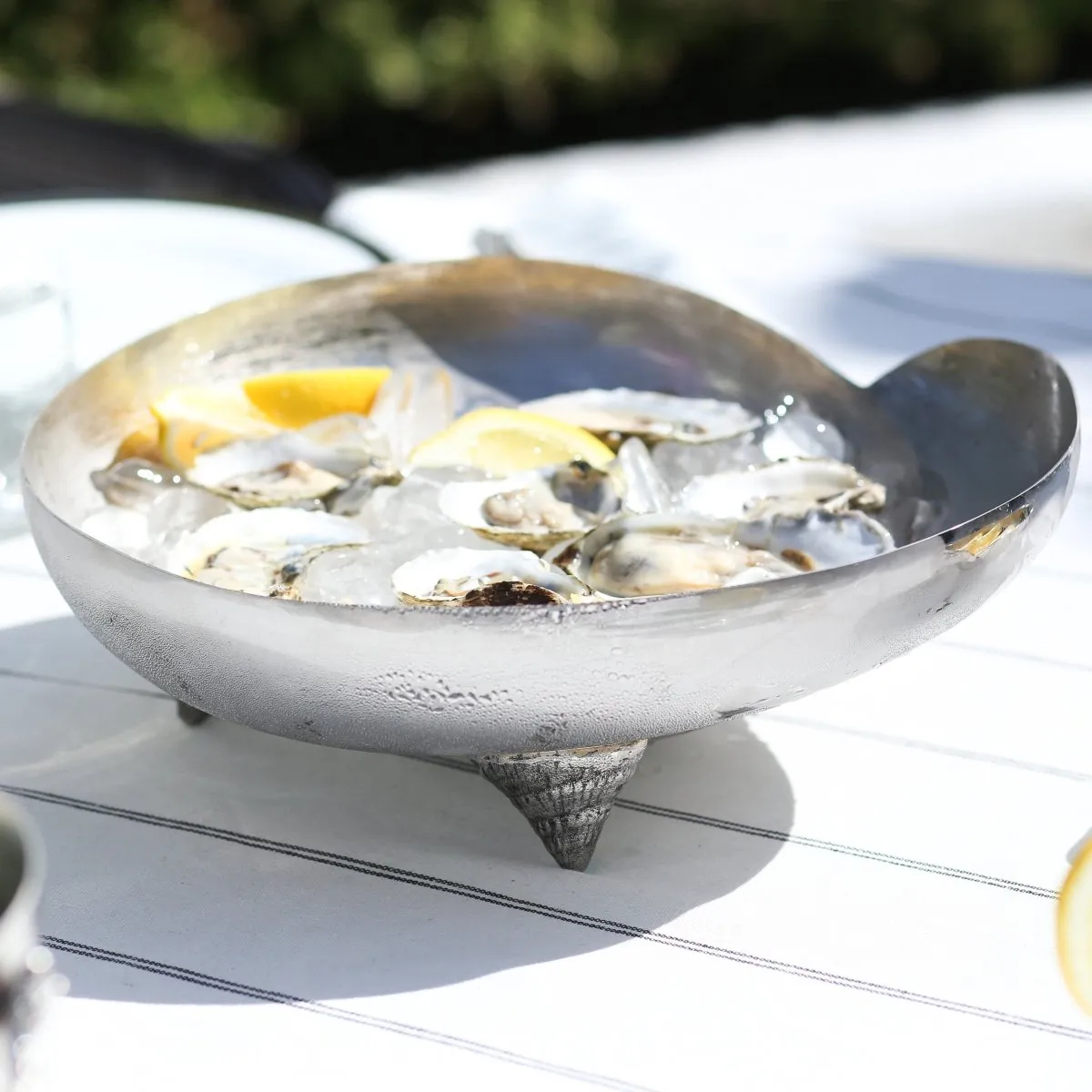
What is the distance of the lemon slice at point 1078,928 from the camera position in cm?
59

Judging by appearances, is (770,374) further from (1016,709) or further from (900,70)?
(900,70)

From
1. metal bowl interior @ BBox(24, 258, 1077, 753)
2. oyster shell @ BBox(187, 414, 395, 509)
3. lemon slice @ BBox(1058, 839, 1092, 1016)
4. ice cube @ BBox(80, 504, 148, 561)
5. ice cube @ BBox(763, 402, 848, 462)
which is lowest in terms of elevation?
lemon slice @ BBox(1058, 839, 1092, 1016)

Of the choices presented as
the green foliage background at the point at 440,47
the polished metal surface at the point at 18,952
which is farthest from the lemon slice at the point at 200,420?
the green foliage background at the point at 440,47

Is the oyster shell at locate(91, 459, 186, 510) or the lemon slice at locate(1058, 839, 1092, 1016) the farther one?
the oyster shell at locate(91, 459, 186, 510)

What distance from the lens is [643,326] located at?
0.99m

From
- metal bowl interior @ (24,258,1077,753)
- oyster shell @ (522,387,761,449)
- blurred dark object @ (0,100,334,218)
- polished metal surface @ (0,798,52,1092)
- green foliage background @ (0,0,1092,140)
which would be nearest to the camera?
polished metal surface @ (0,798,52,1092)

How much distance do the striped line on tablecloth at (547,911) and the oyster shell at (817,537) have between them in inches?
8.9

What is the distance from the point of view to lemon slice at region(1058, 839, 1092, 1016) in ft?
1.95

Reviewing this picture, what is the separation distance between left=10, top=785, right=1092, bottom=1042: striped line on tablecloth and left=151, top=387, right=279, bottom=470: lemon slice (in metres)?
0.22

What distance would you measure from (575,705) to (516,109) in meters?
4.40

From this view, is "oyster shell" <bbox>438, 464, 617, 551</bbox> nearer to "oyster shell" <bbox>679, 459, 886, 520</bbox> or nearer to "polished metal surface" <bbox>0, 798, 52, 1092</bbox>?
"oyster shell" <bbox>679, 459, 886, 520</bbox>

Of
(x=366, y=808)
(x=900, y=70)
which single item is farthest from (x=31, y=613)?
(x=900, y=70)

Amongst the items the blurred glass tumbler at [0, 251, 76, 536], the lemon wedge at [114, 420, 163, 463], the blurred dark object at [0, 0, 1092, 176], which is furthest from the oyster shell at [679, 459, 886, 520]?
the blurred dark object at [0, 0, 1092, 176]

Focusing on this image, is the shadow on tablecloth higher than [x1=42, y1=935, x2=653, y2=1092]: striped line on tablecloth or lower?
A: lower
